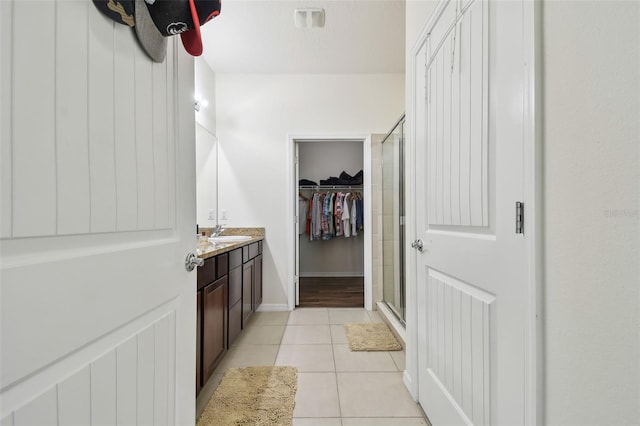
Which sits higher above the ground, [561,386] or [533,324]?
[533,324]

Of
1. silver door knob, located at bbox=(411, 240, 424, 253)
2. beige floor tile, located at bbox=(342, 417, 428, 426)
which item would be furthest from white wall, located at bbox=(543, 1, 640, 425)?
beige floor tile, located at bbox=(342, 417, 428, 426)

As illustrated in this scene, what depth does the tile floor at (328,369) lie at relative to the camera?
5.03 ft

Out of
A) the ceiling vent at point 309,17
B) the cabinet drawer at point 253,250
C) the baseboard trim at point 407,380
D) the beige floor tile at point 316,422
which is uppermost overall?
the ceiling vent at point 309,17

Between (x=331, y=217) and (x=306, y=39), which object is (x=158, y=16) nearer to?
(x=306, y=39)

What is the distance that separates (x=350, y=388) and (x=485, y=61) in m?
1.78

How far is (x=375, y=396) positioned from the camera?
1689mm

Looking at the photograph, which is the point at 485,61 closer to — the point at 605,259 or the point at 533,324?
the point at 605,259

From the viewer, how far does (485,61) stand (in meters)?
0.98

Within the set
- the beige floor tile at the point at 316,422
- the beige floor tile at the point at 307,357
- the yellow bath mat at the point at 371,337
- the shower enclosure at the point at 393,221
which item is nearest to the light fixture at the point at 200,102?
the shower enclosure at the point at 393,221

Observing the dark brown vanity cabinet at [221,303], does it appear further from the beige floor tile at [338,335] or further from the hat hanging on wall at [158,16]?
Result: the hat hanging on wall at [158,16]

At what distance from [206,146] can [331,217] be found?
2197 millimetres

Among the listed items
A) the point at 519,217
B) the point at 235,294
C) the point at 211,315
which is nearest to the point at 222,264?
the point at 211,315

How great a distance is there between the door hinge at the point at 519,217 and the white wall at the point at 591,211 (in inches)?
2.6

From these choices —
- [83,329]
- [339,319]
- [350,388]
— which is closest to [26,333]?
[83,329]
